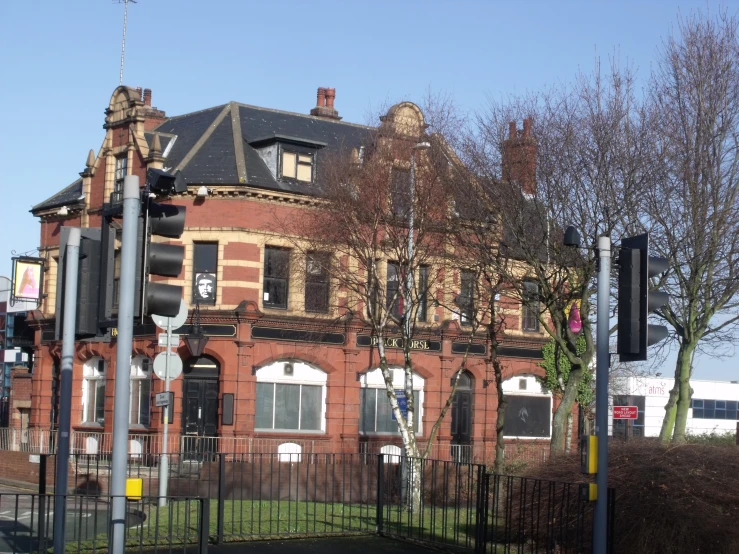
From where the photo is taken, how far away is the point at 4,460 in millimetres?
32406

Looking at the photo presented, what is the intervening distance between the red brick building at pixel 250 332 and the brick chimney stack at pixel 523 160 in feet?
20.4

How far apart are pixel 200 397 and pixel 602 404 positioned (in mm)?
22578

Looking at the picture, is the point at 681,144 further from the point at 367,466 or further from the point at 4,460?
the point at 4,460

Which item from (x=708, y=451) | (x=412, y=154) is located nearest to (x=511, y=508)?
(x=708, y=451)

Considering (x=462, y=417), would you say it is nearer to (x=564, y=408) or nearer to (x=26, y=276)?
(x=564, y=408)

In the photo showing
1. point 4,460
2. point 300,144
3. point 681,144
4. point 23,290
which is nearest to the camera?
point 681,144

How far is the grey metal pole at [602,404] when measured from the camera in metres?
11.7

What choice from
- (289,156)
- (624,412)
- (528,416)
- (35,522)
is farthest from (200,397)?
(35,522)

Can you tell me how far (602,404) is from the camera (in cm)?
1217

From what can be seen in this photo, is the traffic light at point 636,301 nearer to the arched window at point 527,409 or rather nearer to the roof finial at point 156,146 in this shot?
the roof finial at point 156,146

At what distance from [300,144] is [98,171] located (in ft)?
24.3

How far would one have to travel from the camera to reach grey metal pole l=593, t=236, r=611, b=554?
460 inches

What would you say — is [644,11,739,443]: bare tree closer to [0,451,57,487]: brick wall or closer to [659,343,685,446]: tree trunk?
[659,343,685,446]: tree trunk

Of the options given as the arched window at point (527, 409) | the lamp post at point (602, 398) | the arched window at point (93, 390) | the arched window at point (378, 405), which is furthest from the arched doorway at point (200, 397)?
the lamp post at point (602, 398)
